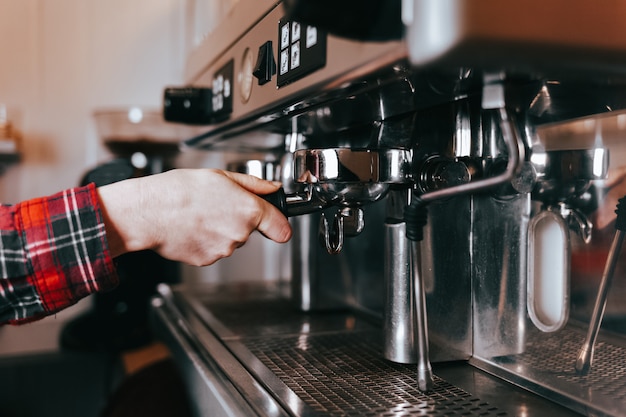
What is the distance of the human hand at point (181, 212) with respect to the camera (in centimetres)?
57

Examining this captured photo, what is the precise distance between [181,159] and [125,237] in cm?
122

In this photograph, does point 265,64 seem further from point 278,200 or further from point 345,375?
point 345,375

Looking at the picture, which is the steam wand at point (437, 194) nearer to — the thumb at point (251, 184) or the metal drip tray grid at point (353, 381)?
the metal drip tray grid at point (353, 381)

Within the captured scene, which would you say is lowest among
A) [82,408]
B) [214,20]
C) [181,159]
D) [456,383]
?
[82,408]

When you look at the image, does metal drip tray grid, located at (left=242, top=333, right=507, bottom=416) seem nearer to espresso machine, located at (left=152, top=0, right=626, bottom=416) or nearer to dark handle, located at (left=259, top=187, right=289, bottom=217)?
espresso machine, located at (left=152, top=0, right=626, bottom=416)

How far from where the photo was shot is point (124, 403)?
42.9 inches

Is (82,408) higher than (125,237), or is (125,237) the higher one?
(125,237)

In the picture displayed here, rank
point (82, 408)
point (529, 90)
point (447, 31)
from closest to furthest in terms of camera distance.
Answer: point (447, 31) < point (529, 90) < point (82, 408)

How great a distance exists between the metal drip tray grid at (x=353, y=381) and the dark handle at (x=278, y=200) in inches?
7.0

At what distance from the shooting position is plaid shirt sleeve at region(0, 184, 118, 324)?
571 mm

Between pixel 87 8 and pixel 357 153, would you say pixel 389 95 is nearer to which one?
pixel 357 153

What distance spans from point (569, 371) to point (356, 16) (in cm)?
41

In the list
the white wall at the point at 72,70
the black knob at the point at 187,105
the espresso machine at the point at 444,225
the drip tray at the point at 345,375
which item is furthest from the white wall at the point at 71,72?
the espresso machine at the point at 444,225

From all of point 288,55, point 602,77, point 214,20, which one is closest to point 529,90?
point 602,77
